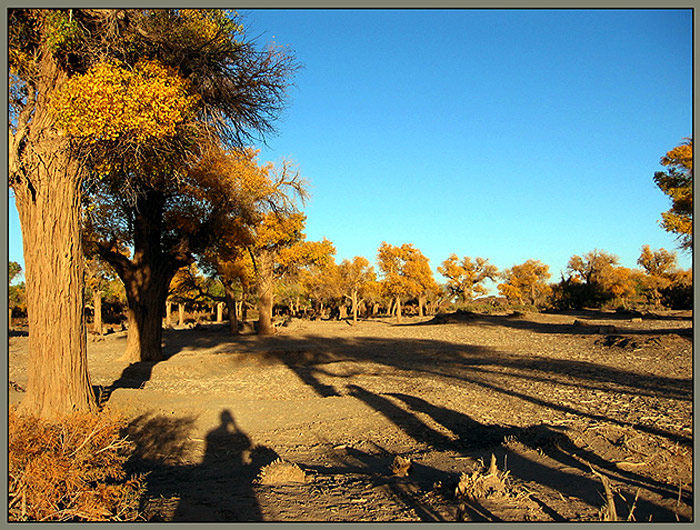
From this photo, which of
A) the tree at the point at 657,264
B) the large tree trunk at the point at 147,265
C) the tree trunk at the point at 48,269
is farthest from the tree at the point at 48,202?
the tree at the point at 657,264

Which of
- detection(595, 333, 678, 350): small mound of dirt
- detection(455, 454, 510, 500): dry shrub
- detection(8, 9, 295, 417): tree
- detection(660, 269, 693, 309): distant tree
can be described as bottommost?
detection(595, 333, 678, 350): small mound of dirt

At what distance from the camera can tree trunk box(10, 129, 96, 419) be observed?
7.52m

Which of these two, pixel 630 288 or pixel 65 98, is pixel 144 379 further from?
pixel 630 288

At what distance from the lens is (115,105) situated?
7.29m

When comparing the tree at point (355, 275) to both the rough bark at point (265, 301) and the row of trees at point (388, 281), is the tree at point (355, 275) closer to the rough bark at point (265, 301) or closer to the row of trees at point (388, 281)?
the row of trees at point (388, 281)

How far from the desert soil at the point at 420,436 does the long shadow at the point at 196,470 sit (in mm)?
25

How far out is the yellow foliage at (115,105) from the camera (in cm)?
722

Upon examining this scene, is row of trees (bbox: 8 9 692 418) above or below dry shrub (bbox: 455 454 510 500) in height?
above

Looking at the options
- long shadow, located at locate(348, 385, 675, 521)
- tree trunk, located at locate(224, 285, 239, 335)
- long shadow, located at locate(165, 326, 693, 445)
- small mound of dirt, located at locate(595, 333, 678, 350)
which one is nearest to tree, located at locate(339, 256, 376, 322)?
tree trunk, located at locate(224, 285, 239, 335)

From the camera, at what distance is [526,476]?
16.1ft

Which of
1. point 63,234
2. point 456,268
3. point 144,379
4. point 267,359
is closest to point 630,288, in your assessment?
point 456,268

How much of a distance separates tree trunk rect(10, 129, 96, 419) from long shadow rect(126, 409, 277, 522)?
135 centimetres

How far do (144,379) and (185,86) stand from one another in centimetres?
905

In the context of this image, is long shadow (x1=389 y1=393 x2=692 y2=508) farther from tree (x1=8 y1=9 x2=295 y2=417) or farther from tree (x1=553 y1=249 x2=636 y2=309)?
tree (x1=553 y1=249 x2=636 y2=309)
